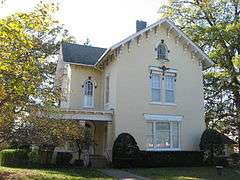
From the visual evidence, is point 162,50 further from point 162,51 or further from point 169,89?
point 169,89

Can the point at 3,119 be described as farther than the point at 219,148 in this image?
No

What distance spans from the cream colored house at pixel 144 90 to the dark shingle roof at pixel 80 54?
0.32 ft

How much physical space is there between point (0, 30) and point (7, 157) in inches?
520

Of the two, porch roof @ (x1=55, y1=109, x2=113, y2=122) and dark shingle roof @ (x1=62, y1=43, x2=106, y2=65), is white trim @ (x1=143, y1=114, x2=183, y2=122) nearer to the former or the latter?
porch roof @ (x1=55, y1=109, x2=113, y2=122)

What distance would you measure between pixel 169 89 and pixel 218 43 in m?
9.21

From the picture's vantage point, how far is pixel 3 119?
14508 millimetres

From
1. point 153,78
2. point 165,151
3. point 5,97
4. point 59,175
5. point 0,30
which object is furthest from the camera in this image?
point 153,78

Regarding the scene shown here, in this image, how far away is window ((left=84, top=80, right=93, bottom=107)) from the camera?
89.2 feet

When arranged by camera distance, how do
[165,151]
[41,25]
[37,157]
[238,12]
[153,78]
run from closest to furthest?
1. [41,25]
2. [37,157]
3. [165,151]
4. [153,78]
5. [238,12]

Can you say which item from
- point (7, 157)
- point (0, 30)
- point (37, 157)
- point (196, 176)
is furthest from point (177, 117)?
point (0, 30)

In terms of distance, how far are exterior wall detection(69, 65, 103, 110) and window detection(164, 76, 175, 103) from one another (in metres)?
5.30

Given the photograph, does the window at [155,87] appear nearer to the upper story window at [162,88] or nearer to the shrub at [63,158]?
the upper story window at [162,88]

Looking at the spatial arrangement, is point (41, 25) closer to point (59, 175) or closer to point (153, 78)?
point (59, 175)

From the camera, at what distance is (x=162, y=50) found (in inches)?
1040
